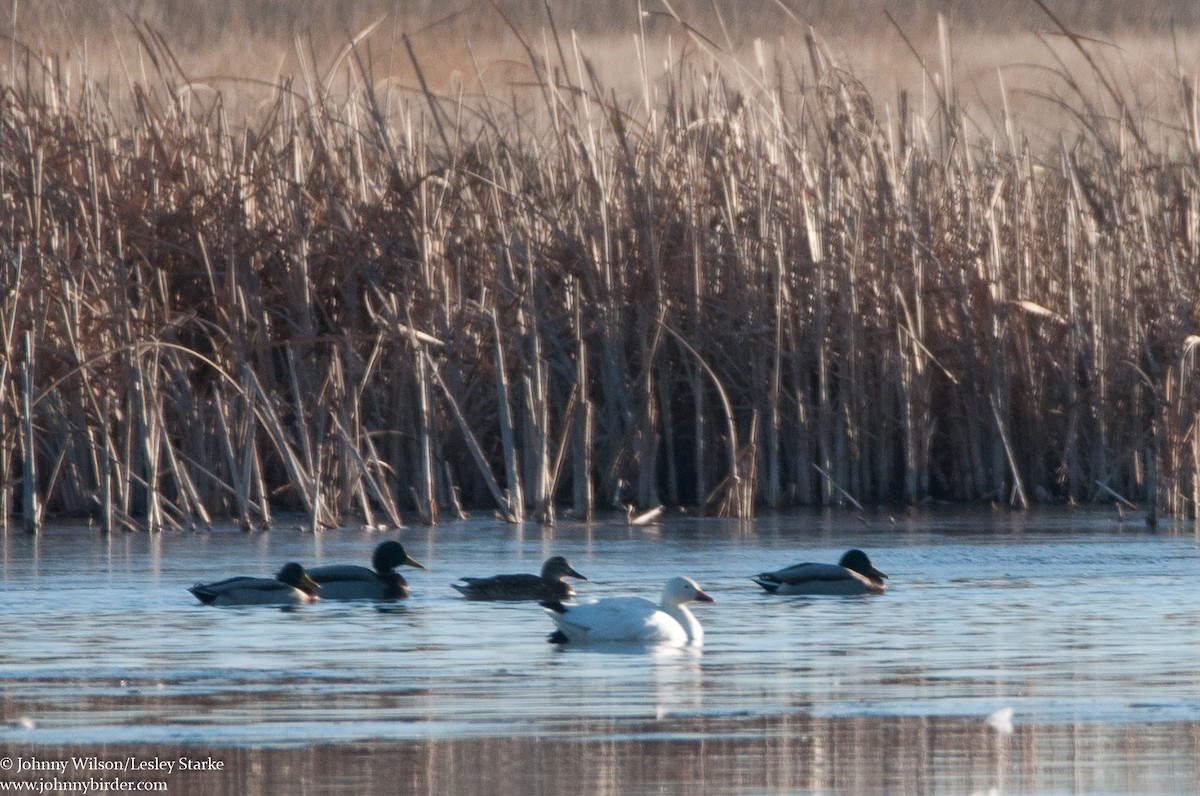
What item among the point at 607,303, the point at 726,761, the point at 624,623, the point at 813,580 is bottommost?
the point at 726,761

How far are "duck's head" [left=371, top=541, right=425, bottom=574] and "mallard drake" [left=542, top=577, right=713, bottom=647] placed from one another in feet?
6.04

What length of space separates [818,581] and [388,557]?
1893 millimetres

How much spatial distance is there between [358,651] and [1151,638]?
2.69 m

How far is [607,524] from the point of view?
11.9 meters

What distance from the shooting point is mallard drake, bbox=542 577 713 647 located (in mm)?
7785

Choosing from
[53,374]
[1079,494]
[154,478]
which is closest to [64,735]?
[154,478]

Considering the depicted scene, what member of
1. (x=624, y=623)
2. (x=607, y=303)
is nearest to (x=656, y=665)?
(x=624, y=623)

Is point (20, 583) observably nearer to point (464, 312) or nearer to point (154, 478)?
point (154, 478)

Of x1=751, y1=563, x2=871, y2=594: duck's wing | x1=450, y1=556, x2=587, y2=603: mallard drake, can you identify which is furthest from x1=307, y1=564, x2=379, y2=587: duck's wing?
x1=751, y1=563, x2=871, y2=594: duck's wing

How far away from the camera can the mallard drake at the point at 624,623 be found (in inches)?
307

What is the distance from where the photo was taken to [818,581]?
362 inches

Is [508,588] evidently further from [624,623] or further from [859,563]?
[859,563]

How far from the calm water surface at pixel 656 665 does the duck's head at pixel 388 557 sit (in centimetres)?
21

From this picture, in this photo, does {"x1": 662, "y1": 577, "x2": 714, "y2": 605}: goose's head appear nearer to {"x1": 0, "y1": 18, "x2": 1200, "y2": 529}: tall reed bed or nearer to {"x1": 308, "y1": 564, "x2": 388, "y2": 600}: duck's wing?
{"x1": 308, "y1": 564, "x2": 388, "y2": 600}: duck's wing
